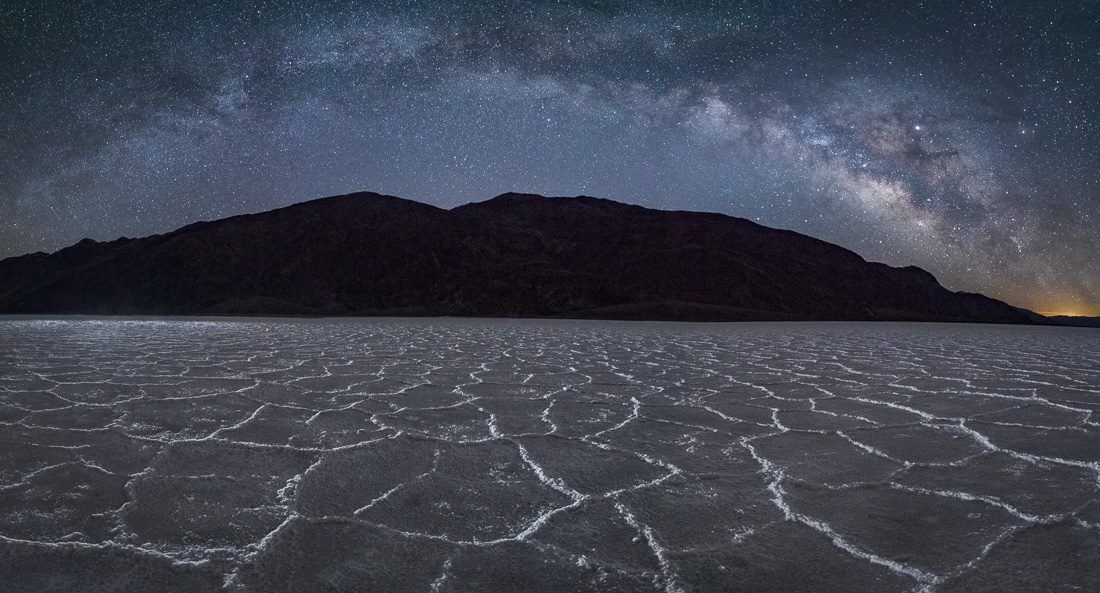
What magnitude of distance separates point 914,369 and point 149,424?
693 centimetres

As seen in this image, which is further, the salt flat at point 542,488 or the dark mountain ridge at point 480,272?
the dark mountain ridge at point 480,272

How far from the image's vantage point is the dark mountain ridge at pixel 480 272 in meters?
35.4

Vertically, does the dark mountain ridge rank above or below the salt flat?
above

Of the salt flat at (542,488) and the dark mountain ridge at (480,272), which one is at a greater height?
the dark mountain ridge at (480,272)

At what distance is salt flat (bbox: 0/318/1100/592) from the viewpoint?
4.92 ft

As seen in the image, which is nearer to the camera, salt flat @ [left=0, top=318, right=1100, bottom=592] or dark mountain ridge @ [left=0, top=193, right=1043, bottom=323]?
salt flat @ [left=0, top=318, right=1100, bottom=592]

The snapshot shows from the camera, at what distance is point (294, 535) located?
1.70m

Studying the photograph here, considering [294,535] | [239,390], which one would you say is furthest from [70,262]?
[294,535]

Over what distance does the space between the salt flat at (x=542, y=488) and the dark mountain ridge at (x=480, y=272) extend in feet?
88.2

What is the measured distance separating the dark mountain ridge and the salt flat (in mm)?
26871

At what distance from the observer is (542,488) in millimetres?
2135

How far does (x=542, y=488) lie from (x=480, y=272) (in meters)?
36.4

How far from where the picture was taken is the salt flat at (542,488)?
1.50m

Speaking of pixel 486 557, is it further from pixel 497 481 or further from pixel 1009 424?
pixel 1009 424
